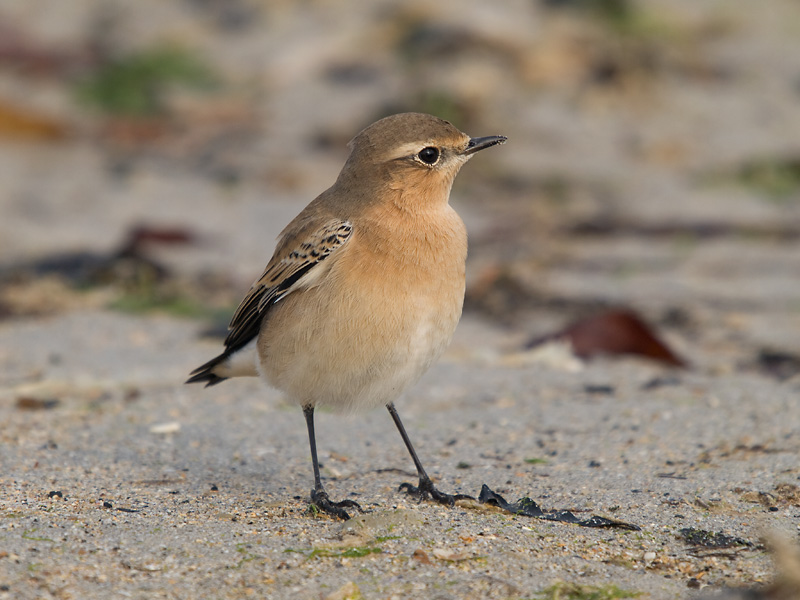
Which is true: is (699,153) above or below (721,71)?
below

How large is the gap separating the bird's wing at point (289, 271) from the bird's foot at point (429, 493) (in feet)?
4.05

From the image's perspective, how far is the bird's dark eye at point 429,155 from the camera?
5.94 meters

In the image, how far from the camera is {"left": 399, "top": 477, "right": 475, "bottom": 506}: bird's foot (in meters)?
5.34

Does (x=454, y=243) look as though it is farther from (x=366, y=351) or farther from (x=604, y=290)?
(x=604, y=290)

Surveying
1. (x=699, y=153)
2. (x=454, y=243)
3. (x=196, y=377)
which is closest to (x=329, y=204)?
(x=454, y=243)

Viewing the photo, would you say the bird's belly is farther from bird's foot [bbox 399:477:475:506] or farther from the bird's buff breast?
bird's foot [bbox 399:477:475:506]

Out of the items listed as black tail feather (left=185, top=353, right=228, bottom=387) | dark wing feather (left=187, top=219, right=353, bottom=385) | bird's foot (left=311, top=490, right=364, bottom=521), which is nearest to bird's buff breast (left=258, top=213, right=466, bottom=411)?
dark wing feather (left=187, top=219, right=353, bottom=385)

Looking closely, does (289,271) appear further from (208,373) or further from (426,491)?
(426,491)

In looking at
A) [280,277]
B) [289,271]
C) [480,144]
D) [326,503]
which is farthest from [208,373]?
[480,144]

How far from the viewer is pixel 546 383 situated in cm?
786

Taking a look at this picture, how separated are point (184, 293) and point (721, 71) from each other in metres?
10.4

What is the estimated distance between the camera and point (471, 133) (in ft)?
46.6

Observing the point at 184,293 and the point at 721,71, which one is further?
the point at 721,71

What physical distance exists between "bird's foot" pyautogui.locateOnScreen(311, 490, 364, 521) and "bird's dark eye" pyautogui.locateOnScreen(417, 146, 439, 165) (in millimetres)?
1966
